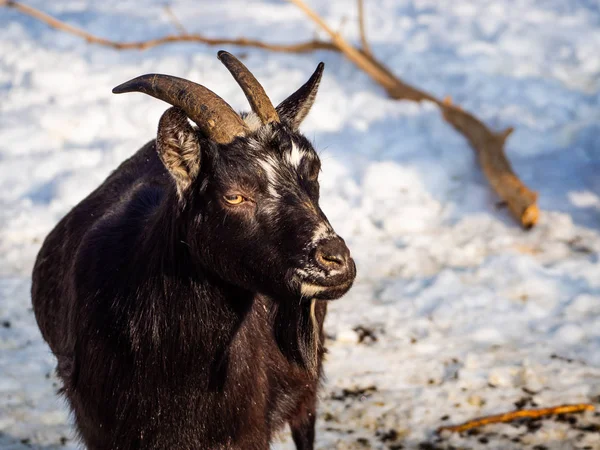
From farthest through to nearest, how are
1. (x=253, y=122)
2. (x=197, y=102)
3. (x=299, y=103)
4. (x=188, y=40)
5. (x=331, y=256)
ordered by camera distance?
(x=188, y=40)
(x=299, y=103)
(x=253, y=122)
(x=197, y=102)
(x=331, y=256)

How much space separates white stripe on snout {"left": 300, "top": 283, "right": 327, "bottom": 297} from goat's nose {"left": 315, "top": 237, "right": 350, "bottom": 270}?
98mm

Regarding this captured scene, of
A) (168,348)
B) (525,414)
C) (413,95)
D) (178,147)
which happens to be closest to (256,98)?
(178,147)

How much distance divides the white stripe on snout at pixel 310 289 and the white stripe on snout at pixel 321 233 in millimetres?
166

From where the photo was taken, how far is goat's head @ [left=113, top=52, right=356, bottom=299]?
128 inches

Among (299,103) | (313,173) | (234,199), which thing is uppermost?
(299,103)

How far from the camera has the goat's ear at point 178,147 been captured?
10.8 ft

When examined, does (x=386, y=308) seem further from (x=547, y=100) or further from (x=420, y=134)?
(x=547, y=100)

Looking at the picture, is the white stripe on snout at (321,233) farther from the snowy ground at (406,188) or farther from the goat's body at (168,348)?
the snowy ground at (406,188)

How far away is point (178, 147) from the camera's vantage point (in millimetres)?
3354

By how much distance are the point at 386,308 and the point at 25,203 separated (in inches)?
144

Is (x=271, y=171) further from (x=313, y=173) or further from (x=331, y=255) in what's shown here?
(x=331, y=255)

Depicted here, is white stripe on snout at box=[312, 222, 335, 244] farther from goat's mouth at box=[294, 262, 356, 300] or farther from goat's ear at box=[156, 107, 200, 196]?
goat's ear at box=[156, 107, 200, 196]

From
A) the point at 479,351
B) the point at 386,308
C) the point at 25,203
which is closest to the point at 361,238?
the point at 386,308

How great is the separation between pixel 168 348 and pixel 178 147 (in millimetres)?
861
